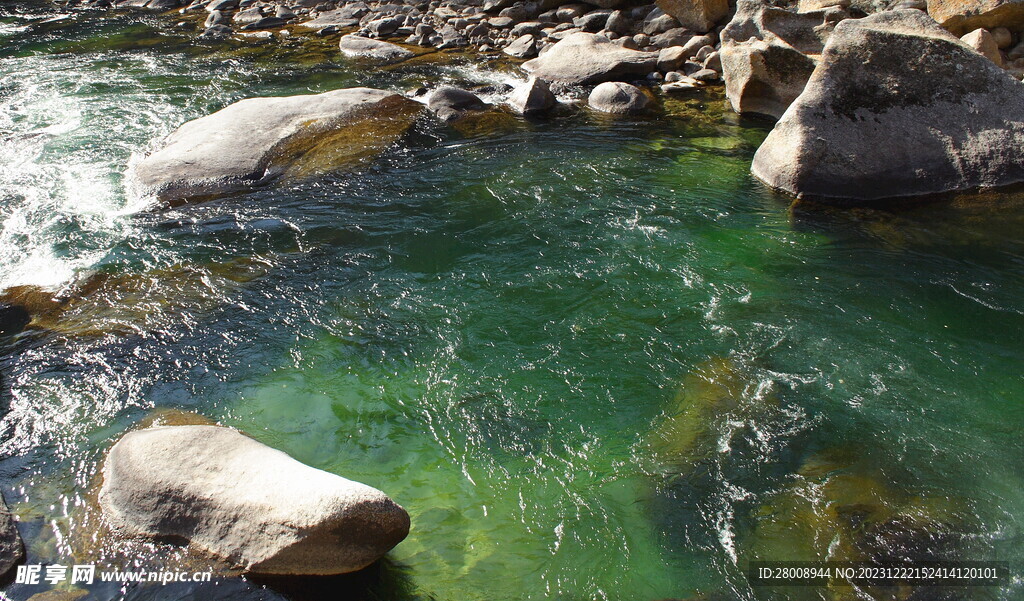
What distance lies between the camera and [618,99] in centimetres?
1206

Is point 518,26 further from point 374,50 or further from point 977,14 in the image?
point 977,14

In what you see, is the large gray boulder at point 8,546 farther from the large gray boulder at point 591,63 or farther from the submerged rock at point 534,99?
the large gray boulder at point 591,63

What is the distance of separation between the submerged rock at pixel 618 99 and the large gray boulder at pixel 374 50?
5.88m

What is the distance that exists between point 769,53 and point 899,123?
2909 millimetres

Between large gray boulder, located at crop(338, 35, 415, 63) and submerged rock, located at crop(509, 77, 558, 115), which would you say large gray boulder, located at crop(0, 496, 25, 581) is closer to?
submerged rock, located at crop(509, 77, 558, 115)

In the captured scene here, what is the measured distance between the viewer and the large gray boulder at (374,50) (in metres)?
16.3

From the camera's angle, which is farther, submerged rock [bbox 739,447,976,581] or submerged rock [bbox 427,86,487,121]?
submerged rock [bbox 427,86,487,121]

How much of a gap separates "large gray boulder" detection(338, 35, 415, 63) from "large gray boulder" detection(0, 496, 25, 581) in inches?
530

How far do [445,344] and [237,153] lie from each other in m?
5.19

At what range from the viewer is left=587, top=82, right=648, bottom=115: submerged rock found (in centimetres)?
1200

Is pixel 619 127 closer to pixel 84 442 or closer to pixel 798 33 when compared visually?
pixel 798 33

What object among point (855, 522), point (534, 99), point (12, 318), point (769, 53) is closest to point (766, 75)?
point (769, 53)

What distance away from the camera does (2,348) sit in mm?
6410

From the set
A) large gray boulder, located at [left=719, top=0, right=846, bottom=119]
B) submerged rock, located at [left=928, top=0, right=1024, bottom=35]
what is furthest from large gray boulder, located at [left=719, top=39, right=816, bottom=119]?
submerged rock, located at [left=928, top=0, right=1024, bottom=35]
